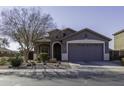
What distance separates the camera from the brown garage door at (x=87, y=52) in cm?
3525

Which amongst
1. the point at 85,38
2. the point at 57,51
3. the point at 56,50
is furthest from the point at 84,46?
the point at 56,50

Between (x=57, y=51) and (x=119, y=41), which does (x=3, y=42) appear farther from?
(x=119, y=41)

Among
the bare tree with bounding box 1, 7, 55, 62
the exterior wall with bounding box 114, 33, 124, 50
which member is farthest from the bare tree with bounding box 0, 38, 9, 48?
the exterior wall with bounding box 114, 33, 124, 50

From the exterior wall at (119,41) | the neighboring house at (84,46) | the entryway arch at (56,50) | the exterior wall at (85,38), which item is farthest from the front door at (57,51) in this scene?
the exterior wall at (119,41)

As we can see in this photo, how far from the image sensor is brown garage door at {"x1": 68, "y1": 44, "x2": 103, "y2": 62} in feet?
116

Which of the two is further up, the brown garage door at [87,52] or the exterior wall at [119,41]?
the exterior wall at [119,41]

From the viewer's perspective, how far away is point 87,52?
3531cm

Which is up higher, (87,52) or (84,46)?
(84,46)

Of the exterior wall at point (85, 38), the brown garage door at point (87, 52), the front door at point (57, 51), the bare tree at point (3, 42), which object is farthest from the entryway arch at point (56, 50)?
the bare tree at point (3, 42)

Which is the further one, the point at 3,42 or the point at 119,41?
the point at 119,41

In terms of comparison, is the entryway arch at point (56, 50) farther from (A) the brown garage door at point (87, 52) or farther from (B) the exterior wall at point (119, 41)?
(B) the exterior wall at point (119, 41)

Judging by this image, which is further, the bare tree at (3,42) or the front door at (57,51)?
the front door at (57,51)

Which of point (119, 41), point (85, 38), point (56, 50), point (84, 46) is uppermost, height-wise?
point (85, 38)
